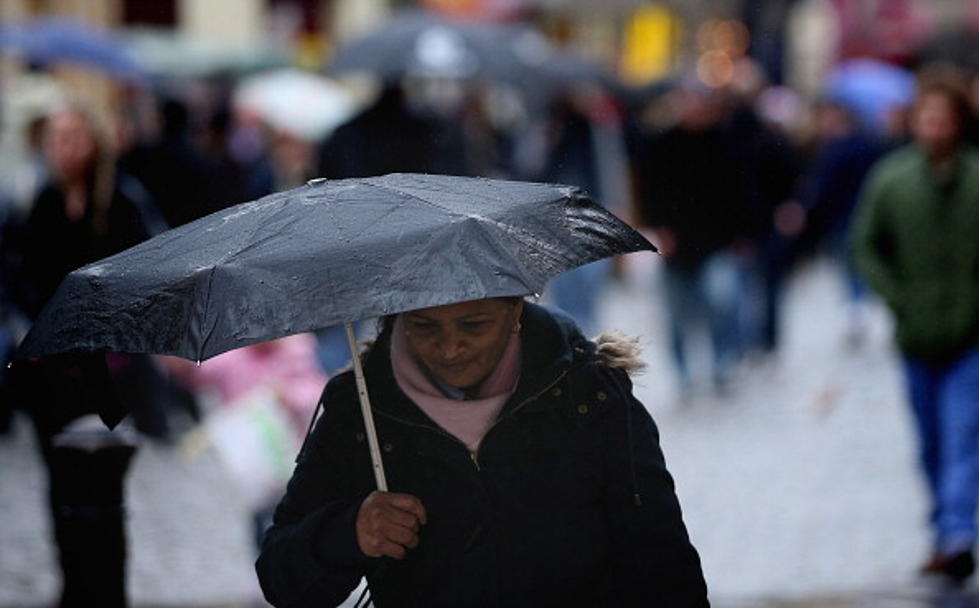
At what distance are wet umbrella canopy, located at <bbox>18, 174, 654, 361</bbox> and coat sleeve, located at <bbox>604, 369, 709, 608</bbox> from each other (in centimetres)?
34

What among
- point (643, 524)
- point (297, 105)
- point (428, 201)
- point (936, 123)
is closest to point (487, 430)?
point (643, 524)

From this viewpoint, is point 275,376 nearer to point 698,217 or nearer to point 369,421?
point 369,421

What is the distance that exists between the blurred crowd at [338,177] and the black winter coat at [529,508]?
549 millimetres

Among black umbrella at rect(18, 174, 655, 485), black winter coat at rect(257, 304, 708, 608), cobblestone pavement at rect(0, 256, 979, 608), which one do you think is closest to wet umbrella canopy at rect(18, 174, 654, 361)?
black umbrella at rect(18, 174, 655, 485)

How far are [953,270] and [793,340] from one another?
353 inches

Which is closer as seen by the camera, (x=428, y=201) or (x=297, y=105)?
(x=428, y=201)

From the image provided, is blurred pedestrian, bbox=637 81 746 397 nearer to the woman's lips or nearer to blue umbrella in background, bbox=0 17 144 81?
blue umbrella in background, bbox=0 17 144 81

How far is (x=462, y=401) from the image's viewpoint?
383 cm

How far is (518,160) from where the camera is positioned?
78.1ft

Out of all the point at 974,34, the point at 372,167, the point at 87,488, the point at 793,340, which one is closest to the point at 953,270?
the point at 372,167

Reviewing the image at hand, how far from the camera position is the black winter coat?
377 centimetres

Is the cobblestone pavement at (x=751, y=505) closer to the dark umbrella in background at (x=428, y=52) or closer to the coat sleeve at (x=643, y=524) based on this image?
the coat sleeve at (x=643, y=524)

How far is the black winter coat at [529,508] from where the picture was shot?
3771 mm

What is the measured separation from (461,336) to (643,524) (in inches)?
18.8
